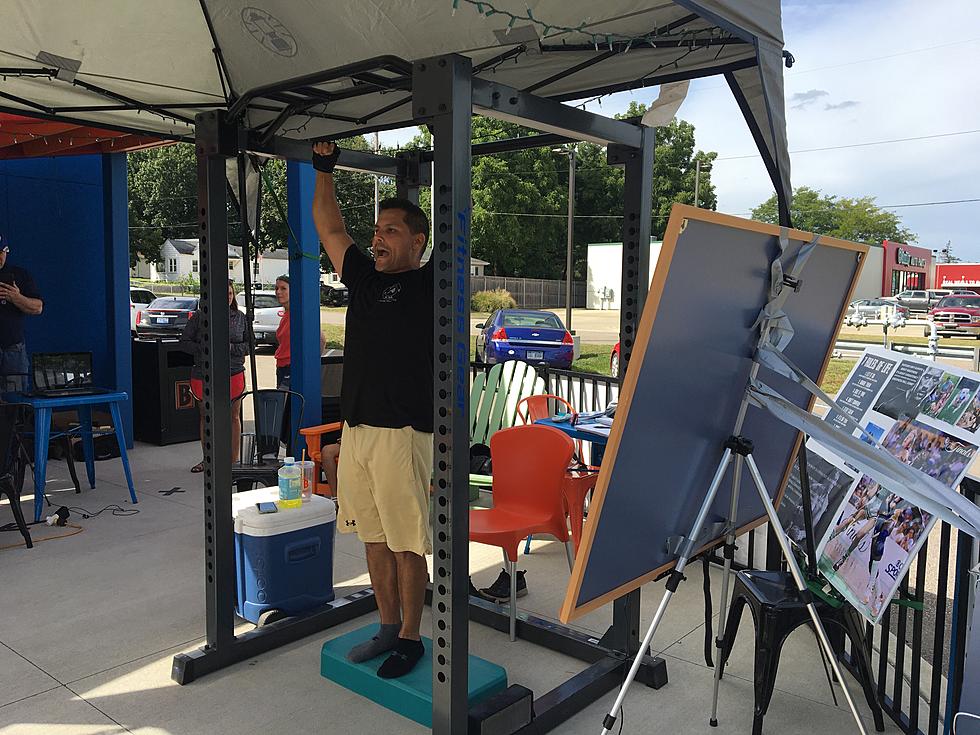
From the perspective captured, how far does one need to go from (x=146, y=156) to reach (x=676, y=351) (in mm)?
54476

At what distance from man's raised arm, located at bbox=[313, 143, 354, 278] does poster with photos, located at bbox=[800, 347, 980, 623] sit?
2.19 metres

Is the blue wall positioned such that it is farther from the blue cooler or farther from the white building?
the white building

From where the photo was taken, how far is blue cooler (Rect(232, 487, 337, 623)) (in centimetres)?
384

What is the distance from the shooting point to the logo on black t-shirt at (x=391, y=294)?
3.11 meters

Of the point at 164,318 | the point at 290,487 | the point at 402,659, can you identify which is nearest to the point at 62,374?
the point at 290,487

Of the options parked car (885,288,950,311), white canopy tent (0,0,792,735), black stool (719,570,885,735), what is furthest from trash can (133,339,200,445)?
parked car (885,288,950,311)

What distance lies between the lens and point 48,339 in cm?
809

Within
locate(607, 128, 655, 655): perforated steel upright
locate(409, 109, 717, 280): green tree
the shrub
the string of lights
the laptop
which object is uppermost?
locate(409, 109, 717, 280): green tree

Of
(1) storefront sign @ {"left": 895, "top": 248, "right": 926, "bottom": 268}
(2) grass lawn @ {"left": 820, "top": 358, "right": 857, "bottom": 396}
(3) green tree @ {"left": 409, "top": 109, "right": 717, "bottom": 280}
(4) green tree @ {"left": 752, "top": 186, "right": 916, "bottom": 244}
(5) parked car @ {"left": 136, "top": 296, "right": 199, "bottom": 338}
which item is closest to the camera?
(2) grass lawn @ {"left": 820, "top": 358, "right": 857, "bottom": 396}

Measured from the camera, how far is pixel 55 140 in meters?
7.21

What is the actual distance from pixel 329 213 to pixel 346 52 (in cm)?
73

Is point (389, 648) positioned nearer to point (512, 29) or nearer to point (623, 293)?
point (623, 293)

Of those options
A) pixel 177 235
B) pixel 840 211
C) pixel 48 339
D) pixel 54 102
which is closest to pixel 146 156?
pixel 177 235

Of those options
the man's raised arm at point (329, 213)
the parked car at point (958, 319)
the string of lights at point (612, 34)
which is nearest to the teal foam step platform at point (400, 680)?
the man's raised arm at point (329, 213)
